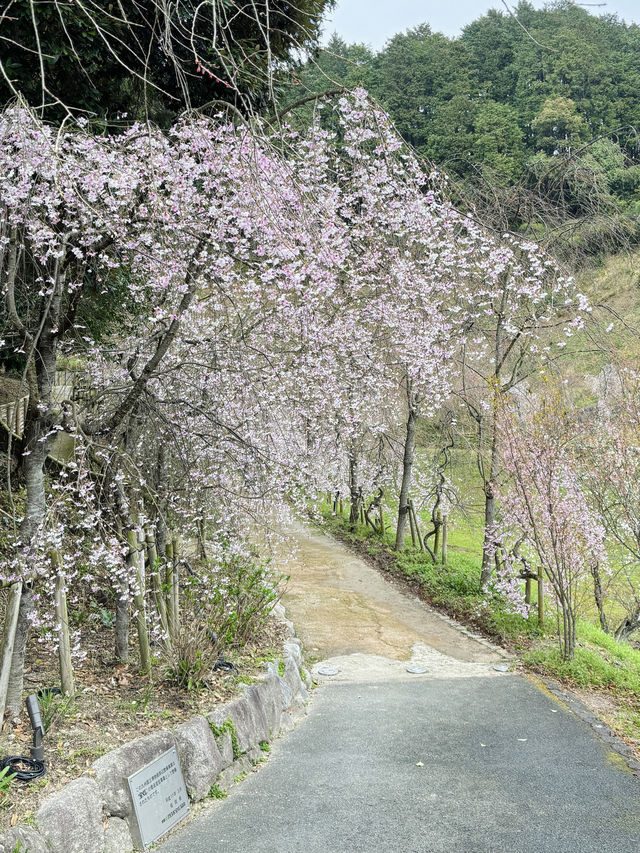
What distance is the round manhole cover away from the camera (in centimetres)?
614

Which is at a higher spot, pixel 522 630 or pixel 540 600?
pixel 540 600

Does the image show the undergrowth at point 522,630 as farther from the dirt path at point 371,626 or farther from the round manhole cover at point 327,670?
the round manhole cover at point 327,670

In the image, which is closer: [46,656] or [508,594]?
[46,656]

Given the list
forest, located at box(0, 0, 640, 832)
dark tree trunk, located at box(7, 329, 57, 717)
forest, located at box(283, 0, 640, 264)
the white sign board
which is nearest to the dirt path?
forest, located at box(0, 0, 640, 832)

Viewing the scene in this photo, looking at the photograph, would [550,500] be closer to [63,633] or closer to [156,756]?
[156,756]

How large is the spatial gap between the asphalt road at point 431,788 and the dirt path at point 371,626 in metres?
1.19

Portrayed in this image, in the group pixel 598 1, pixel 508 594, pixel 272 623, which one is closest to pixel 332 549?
pixel 508 594

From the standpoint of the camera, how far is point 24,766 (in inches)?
119

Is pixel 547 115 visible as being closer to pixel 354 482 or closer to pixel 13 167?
pixel 354 482

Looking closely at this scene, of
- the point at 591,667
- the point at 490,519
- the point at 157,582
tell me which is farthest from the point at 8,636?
the point at 490,519

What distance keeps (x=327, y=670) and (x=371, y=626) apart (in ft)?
4.89

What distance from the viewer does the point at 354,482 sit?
12922mm

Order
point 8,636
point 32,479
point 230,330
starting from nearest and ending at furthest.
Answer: point 8,636, point 32,479, point 230,330

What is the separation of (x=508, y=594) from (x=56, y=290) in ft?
19.7
